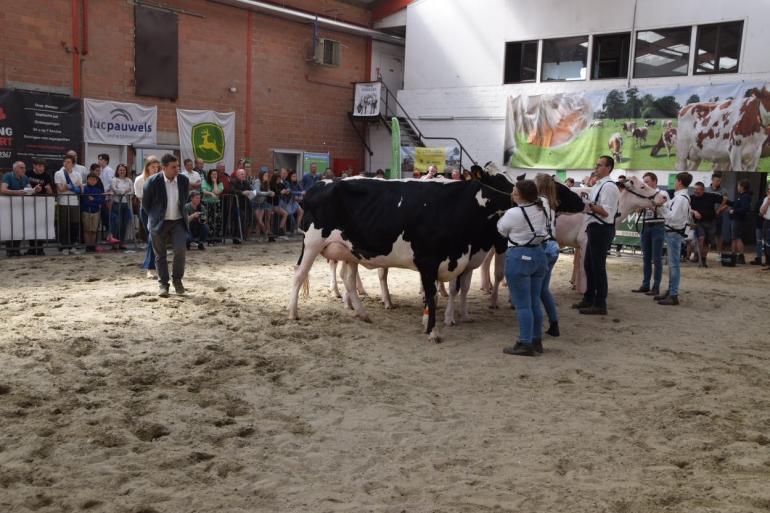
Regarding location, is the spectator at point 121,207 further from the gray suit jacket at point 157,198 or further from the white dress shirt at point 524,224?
the white dress shirt at point 524,224

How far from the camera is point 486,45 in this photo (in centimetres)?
2102

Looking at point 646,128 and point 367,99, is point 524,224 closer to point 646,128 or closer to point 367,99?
point 646,128

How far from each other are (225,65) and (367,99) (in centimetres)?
505

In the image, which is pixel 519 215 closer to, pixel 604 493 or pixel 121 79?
pixel 604 493

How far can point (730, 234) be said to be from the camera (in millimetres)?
15367

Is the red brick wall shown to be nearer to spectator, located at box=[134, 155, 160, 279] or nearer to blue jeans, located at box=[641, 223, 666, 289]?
spectator, located at box=[134, 155, 160, 279]

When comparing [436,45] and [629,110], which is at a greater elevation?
[436,45]

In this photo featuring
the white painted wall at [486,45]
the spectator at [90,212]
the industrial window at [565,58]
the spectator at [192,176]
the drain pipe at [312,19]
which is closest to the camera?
the spectator at [90,212]

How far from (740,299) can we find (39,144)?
14.3 m

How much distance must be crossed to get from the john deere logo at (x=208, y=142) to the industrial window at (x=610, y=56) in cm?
1063

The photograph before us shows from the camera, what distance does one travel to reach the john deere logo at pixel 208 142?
18.6 m

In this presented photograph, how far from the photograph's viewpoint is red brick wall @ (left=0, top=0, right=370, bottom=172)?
51.3ft

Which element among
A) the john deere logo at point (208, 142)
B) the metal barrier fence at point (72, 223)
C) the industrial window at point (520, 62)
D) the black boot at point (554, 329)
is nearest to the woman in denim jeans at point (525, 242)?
the black boot at point (554, 329)

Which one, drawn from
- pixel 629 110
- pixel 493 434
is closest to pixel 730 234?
pixel 629 110
